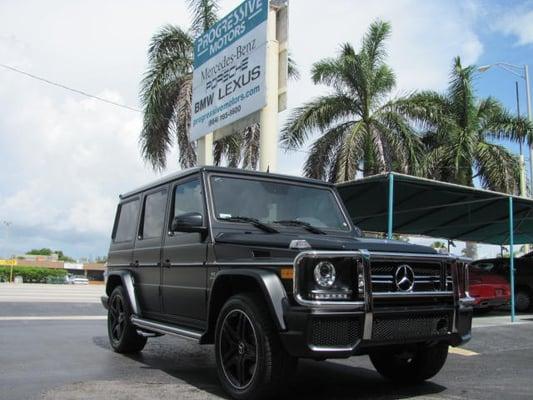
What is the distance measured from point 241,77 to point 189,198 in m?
7.25

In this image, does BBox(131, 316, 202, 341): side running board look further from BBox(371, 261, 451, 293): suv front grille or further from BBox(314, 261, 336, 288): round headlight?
BBox(371, 261, 451, 293): suv front grille

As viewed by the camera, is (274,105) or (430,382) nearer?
(430,382)

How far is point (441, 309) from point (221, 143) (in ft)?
58.0

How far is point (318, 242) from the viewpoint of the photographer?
5.00 meters

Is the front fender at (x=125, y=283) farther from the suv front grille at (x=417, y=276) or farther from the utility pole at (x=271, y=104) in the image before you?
the utility pole at (x=271, y=104)

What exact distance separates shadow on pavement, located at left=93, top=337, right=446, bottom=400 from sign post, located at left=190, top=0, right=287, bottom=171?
4940 mm

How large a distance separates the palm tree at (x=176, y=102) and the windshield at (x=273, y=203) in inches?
588

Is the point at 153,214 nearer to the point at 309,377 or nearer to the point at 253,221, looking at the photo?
the point at 253,221

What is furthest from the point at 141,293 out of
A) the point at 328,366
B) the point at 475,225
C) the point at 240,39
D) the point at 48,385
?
the point at 475,225

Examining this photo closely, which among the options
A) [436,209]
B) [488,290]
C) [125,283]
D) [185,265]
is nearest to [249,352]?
[185,265]

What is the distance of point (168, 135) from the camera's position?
2212 centimetres

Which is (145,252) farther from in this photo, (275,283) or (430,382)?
(430,382)

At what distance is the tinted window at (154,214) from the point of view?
724 cm

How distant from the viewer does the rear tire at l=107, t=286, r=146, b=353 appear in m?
7.74
